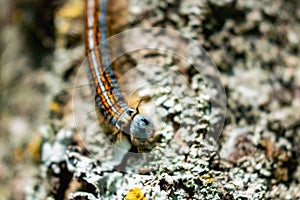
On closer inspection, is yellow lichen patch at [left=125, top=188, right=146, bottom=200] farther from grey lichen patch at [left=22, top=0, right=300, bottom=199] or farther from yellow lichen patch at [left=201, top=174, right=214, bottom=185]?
yellow lichen patch at [left=201, top=174, right=214, bottom=185]

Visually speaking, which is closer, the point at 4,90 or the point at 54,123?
the point at 54,123

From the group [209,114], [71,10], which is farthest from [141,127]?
[71,10]

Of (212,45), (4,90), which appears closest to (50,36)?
(4,90)

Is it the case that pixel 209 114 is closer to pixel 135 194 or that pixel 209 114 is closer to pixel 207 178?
pixel 207 178

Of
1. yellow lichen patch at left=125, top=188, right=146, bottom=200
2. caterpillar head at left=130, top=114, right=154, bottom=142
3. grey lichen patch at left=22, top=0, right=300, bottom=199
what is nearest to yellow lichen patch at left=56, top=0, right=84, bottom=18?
grey lichen patch at left=22, top=0, right=300, bottom=199

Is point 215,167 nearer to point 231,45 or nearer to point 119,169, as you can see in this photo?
point 119,169

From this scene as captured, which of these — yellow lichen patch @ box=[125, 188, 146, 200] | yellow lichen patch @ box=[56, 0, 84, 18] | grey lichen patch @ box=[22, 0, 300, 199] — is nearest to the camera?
yellow lichen patch @ box=[125, 188, 146, 200]
